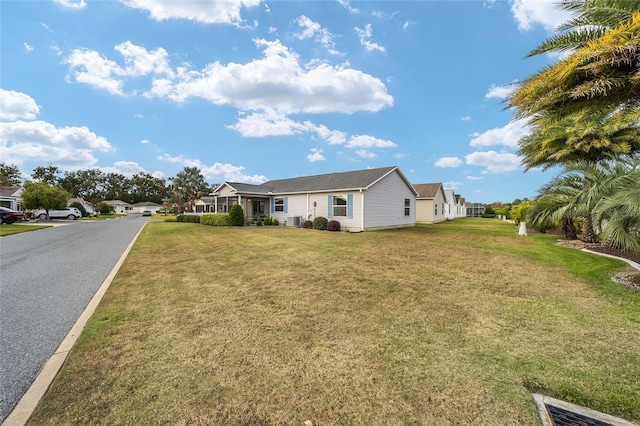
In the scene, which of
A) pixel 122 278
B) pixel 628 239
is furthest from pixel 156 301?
pixel 628 239

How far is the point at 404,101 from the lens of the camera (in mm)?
18078

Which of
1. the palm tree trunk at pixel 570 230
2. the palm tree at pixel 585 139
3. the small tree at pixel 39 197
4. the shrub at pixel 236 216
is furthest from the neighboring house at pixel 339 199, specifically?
the small tree at pixel 39 197

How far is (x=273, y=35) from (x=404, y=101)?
8996 millimetres

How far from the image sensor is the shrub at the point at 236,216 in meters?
21.4

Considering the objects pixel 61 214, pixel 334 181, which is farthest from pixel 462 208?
pixel 61 214

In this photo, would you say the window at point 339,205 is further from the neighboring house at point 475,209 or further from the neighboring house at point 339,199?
the neighboring house at point 475,209

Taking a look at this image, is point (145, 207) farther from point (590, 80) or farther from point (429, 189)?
point (590, 80)

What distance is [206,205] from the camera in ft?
124

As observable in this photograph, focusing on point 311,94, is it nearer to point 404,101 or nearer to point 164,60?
point 404,101

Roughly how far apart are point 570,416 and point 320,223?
1642 cm

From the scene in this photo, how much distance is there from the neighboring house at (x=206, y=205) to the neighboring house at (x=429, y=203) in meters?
23.5

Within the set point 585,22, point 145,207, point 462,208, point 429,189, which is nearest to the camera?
point 585,22

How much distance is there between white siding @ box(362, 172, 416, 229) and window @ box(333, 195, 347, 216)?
1.48 meters

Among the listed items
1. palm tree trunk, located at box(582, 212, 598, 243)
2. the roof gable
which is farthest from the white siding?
palm tree trunk, located at box(582, 212, 598, 243)
